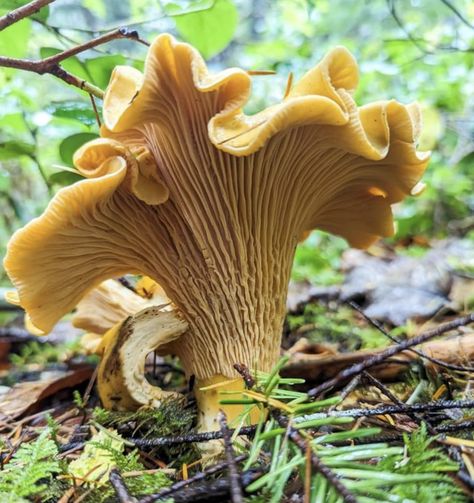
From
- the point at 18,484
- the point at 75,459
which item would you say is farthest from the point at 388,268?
the point at 18,484

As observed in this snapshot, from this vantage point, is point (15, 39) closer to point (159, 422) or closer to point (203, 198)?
point (203, 198)

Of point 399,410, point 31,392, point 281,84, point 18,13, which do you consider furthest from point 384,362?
point 281,84

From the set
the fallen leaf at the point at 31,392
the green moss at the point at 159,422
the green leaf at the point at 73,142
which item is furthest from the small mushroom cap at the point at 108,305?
the green leaf at the point at 73,142

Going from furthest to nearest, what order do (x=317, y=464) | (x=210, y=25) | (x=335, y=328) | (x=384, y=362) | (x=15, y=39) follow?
(x=335, y=328) → (x=210, y=25) → (x=15, y=39) → (x=384, y=362) → (x=317, y=464)

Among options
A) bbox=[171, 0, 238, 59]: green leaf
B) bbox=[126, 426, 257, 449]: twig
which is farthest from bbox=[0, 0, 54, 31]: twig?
bbox=[126, 426, 257, 449]: twig

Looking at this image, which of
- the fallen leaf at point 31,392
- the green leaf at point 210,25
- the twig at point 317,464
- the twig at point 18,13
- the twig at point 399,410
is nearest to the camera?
the twig at point 317,464

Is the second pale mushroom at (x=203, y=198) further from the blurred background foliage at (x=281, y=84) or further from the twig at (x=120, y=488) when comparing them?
the twig at (x=120, y=488)

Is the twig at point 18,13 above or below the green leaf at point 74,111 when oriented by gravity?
above

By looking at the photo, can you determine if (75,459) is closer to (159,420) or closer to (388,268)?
(159,420)
